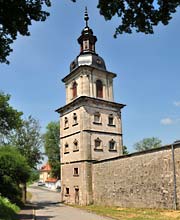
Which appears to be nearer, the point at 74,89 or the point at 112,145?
the point at 112,145

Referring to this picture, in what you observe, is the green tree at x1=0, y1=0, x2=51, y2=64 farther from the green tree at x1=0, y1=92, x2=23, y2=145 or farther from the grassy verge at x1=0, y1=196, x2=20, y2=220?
the green tree at x1=0, y1=92, x2=23, y2=145

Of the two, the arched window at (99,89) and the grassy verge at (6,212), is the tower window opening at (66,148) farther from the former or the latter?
the grassy verge at (6,212)

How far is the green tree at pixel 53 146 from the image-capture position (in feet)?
174

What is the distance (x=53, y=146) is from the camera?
54.1m

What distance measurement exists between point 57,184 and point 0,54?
Answer: 64.3 metres

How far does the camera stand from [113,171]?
82.6 feet

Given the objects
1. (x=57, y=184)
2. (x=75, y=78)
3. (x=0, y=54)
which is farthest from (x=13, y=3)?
(x=57, y=184)

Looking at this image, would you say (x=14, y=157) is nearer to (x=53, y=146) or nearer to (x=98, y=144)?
(x=98, y=144)

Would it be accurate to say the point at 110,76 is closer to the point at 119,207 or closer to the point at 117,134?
the point at 117,134

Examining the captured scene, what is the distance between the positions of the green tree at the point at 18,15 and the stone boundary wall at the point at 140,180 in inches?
597

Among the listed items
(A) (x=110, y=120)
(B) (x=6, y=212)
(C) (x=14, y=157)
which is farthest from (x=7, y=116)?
(B) (x=6, y=212)

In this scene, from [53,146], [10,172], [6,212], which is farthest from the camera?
[53,146]

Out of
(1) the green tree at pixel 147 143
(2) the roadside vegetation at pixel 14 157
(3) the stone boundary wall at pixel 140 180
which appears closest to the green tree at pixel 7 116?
(2) the roadside vegetation at pixel 14 157

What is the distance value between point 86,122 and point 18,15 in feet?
Result: 81.7
